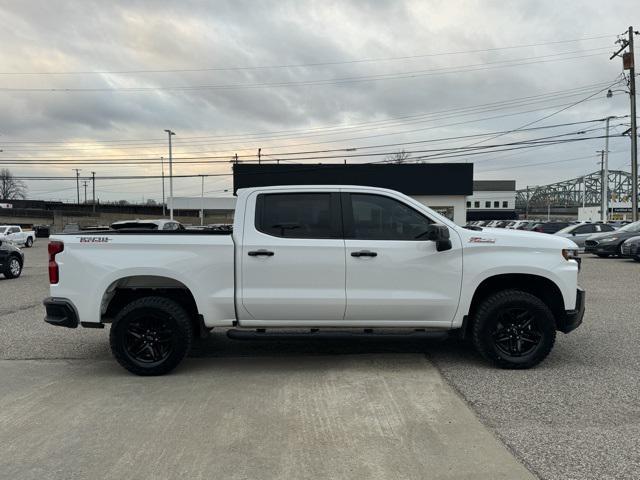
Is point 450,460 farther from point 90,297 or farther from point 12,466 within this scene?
point 90,297

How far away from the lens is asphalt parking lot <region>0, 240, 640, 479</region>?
326 centimetres

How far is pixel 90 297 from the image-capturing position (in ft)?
16.3

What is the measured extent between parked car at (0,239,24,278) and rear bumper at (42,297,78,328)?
10373 millimetres

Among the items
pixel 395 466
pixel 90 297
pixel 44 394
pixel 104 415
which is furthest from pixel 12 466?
pixel 395 466

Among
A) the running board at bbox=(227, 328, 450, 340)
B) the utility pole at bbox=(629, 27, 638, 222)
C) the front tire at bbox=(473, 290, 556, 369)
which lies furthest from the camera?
the utility pole at bbox=(629, 27, 638, 222)

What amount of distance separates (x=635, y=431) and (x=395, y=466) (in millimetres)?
1948

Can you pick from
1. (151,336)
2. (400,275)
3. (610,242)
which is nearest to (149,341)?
(151,336)

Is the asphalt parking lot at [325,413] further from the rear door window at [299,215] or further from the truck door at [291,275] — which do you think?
the rear door window at [299,215]

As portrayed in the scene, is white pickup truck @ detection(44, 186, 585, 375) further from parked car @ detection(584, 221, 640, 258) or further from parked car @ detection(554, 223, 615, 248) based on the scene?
parked car @ detection(554, 223, 615, 248)

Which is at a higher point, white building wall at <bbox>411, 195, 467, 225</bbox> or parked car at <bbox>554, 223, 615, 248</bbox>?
white building wall at <bbox>411, 195, 467, 225</bbox>

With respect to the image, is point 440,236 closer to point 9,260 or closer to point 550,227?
point 9,260

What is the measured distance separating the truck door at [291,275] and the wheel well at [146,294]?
27.8 inches

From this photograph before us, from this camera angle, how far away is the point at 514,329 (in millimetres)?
5078

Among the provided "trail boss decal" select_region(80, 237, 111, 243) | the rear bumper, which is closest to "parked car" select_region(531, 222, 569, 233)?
"trail boss decal" select_region(80, 237, 111, 243)
